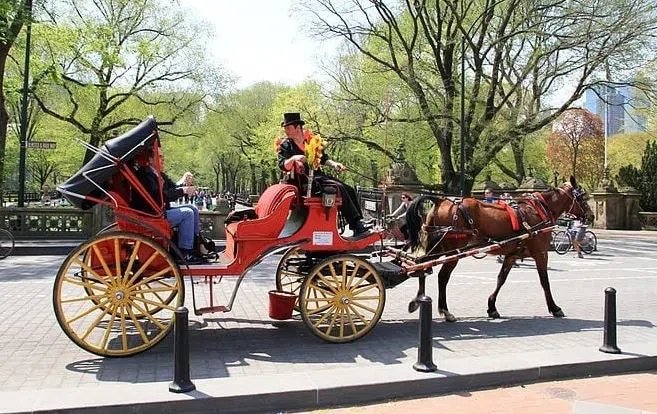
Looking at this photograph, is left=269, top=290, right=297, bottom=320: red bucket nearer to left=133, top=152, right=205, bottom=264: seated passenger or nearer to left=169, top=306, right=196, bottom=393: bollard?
left=133, top=152, right=205, bottom=264: seated passenger

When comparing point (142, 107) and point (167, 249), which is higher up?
point (142, 107)

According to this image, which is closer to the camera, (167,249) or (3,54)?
(167,249)

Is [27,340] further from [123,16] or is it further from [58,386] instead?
[123,16]

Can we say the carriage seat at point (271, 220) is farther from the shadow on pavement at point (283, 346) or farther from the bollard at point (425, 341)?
the bollard at point (425, 341)

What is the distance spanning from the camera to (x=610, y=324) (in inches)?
268

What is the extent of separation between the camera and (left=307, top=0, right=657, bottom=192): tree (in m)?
25.0

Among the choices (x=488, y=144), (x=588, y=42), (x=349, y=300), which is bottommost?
(x=349, y=300)

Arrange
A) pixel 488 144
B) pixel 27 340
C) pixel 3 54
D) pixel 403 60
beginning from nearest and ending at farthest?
pixel 27 340 → pixel 3 54 → pixel 488 144 → pixel 403 60

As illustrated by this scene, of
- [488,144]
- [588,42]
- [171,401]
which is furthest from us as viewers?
[488,144]

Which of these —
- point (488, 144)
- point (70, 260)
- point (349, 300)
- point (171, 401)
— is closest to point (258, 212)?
point (349, 300)

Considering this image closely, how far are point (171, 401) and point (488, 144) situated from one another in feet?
80.0

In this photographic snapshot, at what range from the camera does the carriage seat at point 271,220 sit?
7070 mm

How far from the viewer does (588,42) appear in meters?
24.8

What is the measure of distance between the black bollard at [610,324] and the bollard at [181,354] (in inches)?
180
